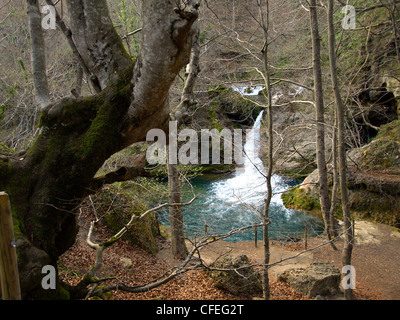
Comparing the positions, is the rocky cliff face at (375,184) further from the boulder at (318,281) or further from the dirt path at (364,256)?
the boulder at (318,281)

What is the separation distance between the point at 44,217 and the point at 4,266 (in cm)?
134

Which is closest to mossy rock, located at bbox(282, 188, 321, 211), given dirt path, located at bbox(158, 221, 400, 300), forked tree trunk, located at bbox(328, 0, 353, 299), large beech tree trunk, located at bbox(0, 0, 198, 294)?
dirt path, located at bbox(158, 221, 400, 300)

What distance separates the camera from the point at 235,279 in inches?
248

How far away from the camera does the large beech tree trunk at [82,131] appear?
313cm

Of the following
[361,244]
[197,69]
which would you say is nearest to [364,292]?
[361,244]

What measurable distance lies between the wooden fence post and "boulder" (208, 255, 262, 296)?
15.9 ft

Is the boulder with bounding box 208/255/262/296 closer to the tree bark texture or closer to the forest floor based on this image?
the forest floor

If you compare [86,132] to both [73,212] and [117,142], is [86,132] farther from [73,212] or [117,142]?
[73,212]

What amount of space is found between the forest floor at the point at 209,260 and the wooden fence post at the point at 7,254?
9.12 ft

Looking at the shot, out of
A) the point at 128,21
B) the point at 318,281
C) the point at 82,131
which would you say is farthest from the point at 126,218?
the point at 128,21

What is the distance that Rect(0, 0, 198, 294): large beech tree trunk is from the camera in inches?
123

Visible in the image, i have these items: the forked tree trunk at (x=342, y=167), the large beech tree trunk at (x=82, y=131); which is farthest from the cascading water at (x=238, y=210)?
the large beech tree trunk at (x=82, y=131)

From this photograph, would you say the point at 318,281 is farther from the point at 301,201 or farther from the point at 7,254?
the point at 301,201

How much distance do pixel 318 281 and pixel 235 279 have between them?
182 cm
